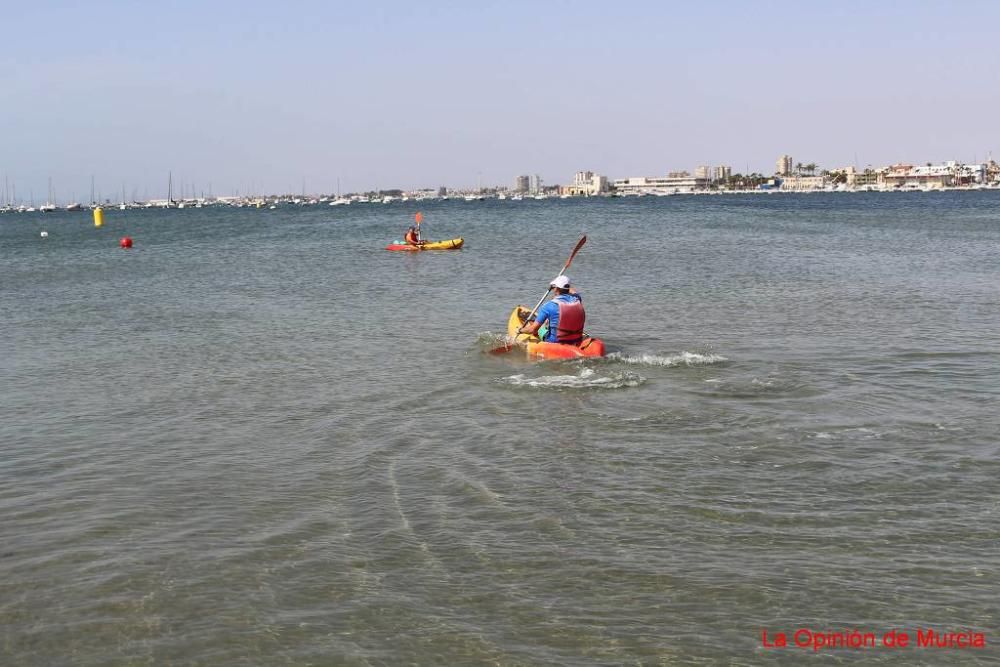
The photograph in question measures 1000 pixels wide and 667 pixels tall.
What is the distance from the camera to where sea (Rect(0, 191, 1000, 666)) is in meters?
7.04

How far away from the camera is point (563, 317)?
59.1 feet

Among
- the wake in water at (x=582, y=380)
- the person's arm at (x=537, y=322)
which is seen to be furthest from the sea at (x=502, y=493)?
the person's arm at (x=537, y=322)

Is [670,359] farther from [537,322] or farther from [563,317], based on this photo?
[537,322]

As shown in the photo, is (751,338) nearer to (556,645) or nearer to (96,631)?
(556,645)

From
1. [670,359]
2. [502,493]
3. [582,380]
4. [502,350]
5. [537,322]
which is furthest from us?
[502,350]

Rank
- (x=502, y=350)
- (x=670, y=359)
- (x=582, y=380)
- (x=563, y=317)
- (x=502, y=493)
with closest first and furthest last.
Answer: (x=502, y=493) < (x=582, y=380) < (x=670, y=359) < (x=563, y=317) < (x=502, y=350)

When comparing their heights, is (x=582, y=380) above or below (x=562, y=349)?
below

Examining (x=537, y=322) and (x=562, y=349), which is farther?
(x=537, y=322)

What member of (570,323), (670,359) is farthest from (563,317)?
(670,359)

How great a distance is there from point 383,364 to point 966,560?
1208 cm

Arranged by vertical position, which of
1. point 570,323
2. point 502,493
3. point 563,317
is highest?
point 563,317

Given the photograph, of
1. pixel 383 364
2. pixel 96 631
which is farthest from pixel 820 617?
pixel 383 364

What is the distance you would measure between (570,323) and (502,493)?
836 centimetres

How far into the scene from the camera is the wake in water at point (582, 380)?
51.4ft
